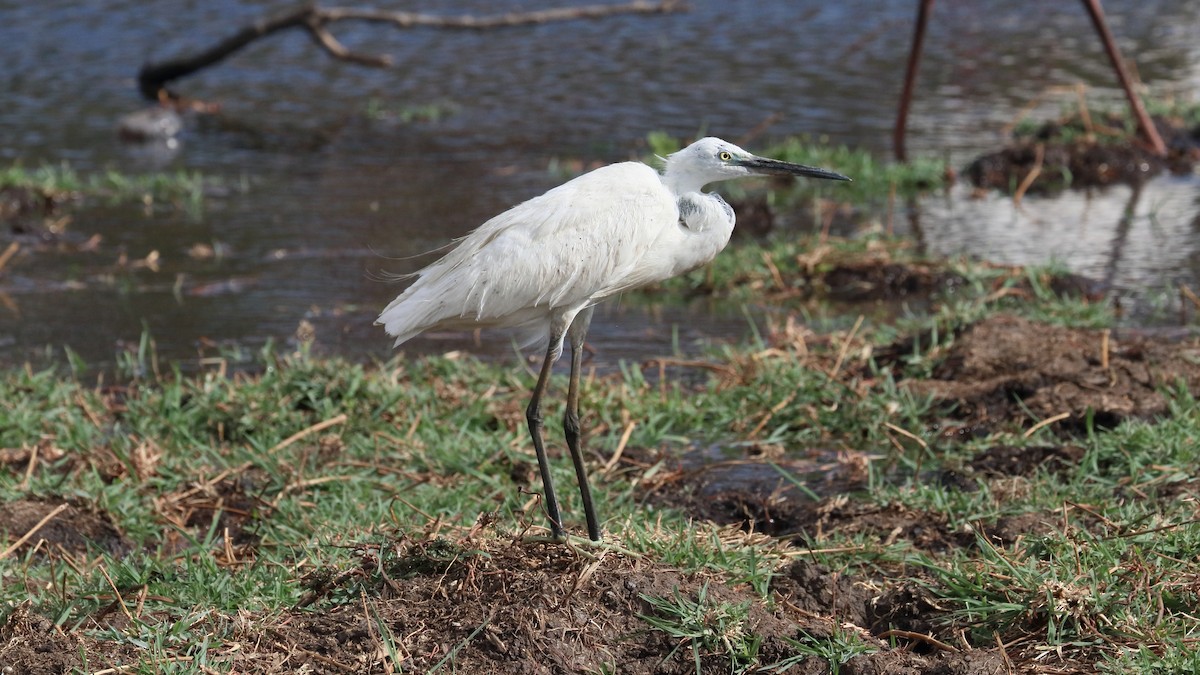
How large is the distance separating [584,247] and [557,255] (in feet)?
0.24

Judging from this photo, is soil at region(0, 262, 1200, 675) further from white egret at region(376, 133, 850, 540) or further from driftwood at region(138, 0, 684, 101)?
driftwood at region(138, 0, 684, 101)

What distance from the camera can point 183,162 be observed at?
10.8 meters

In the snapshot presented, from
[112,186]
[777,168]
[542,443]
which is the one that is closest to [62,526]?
[542,443]

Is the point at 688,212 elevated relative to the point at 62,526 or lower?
elevated

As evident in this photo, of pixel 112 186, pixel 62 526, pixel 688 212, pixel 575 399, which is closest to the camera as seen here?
pixel 688 212

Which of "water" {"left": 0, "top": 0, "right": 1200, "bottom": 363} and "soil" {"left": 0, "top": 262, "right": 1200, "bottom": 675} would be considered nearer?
"soil" {"left": 0, "top": 262, "right": 1200, "bottom": 675}

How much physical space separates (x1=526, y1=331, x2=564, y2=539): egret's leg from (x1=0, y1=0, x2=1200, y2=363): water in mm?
703

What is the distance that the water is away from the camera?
697 cm

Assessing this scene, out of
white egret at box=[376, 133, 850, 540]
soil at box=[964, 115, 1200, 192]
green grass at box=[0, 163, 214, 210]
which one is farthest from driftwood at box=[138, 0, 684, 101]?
white egret at box=[376, 133, 850, 540]

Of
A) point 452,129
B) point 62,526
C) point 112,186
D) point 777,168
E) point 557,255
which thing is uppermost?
point 777,168

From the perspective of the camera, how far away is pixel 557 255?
3627 mm

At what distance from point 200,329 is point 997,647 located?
4.46 metres

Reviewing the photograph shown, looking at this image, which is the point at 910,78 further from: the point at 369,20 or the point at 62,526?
the point at 62,526

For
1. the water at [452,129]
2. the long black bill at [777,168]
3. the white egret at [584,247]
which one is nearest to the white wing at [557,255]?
the white egret at [584,247]
